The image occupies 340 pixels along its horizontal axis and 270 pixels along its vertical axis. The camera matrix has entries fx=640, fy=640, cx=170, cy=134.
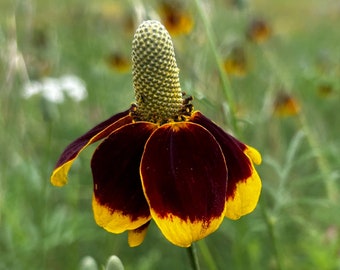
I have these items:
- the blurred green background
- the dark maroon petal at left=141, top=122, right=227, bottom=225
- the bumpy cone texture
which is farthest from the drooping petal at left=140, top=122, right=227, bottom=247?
the blurred green background

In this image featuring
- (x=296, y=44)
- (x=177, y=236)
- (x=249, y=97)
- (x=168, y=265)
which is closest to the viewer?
(x=177, y=236)

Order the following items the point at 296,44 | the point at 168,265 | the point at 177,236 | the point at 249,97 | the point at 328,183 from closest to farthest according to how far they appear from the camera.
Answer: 1. the point at 177,236
2. the point at 328,183
3. the point at 168,265
4. the point at 249,97
5. the point at 296,44

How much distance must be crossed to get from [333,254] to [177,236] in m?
1.17

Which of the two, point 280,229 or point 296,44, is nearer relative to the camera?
point 280,229

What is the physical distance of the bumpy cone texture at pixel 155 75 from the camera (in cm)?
127

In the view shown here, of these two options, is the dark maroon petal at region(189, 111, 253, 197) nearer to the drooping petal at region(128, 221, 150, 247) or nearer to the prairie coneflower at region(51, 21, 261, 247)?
the prairie coneflower at region(51, 21, 261, 247)

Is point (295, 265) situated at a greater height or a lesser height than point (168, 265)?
greater

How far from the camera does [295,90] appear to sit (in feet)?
16.1

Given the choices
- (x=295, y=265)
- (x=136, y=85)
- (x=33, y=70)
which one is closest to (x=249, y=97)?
(x=33, y=70)

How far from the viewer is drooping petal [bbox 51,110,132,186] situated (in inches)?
49.4

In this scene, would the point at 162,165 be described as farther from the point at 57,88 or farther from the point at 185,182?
the point at 57,88

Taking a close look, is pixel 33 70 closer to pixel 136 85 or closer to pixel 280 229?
pixel 280 229

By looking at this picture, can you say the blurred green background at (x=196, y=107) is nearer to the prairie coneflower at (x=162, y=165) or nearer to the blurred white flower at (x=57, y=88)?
the blurred white flower at (x=57, y=88)

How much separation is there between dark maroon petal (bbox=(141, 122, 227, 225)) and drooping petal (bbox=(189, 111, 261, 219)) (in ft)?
0.19
